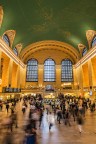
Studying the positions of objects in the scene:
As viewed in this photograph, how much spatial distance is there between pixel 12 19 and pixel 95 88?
1555cm

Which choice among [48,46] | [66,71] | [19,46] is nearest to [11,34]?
[19,46]

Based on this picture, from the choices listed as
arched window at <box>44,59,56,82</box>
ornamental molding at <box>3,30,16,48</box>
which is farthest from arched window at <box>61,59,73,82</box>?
ornamental molding at <box>3,30,16,48</box>

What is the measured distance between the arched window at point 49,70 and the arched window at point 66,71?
2.29m

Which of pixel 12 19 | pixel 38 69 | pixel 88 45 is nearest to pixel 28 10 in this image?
pixel 12 19

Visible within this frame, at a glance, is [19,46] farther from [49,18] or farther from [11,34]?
[49,18]

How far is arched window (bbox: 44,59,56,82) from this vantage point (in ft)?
130

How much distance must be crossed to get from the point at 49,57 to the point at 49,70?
3.29m

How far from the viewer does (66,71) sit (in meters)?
39.6

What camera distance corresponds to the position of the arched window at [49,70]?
1561 inches

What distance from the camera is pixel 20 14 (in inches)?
790

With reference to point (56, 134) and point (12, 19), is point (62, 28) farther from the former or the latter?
point (56, 134)

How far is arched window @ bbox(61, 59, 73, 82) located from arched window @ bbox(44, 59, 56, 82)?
7.51 feet

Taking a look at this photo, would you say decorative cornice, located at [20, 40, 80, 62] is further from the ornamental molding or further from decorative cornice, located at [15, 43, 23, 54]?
the ornamental molding

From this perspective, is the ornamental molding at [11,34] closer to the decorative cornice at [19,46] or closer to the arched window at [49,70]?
the decorative cornice at [19,46]
